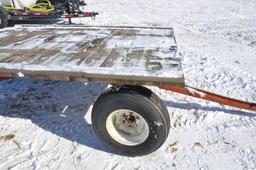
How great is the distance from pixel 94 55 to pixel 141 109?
1062 mm

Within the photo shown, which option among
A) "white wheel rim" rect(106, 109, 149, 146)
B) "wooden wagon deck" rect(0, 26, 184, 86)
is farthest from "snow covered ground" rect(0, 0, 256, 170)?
"wooden wagon deck" rect(0, 26, 184, 86)

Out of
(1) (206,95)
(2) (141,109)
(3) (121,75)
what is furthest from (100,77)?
(1) (206,95)

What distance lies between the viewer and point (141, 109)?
3002 millimetres

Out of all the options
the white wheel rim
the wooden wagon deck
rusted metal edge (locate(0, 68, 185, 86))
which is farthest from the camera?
the white wheel rim

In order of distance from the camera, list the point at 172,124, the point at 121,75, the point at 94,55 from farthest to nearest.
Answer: the point at 172,124 → the point at 94,55 → the point at 121,75

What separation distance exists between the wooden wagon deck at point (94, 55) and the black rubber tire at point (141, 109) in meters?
0.18

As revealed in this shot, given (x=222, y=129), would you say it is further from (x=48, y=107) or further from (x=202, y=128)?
(x=48, y=107)

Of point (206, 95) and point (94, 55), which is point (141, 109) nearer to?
point (206, 95)

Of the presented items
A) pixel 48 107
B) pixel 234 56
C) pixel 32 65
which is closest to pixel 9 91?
pixel 48 107

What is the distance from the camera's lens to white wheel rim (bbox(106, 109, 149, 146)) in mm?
3232

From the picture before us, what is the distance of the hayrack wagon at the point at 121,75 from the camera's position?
2965 mm

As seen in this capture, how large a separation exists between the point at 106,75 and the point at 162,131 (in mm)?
885

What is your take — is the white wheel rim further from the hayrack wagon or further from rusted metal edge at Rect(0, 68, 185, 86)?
rusted metal edge at Rect(0, 68, 185, 86)

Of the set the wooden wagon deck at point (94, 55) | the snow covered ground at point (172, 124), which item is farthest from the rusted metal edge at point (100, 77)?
the snow covered ground at point (172, 124)
